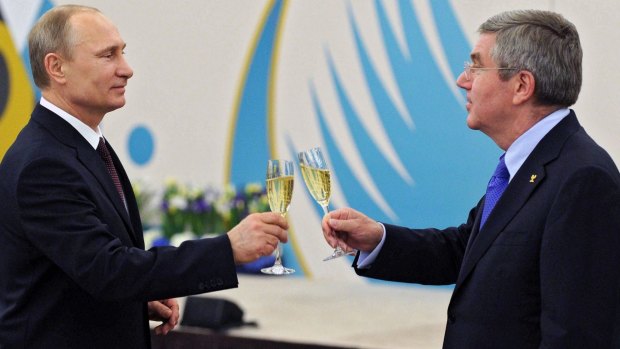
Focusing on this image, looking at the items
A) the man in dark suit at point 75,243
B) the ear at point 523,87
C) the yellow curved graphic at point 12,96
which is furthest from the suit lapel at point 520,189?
the yellow curved graphic at point 12,96

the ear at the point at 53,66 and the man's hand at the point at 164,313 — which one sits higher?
the ear at the point at 53,66

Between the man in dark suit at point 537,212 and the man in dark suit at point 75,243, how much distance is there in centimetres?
53

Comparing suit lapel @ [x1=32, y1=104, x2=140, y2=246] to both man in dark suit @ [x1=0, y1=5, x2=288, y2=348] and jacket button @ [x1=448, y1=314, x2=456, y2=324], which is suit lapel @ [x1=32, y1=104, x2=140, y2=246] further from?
jacket button @ [x1=448, y1=314, x2=456, y2=324]

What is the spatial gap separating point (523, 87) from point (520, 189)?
0.26 m

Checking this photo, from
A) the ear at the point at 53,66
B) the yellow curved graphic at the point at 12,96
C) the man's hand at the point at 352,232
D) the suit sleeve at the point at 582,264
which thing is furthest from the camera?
the yellow curved graphic at the point at 12,96

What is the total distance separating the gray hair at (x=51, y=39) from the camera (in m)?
2.41

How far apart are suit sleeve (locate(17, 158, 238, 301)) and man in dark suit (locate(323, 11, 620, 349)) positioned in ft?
2.04

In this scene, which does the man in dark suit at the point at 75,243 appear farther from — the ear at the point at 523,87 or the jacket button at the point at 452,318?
the ear at the point at 523,87

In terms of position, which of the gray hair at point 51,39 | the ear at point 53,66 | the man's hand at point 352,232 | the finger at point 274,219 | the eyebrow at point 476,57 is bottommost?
the man's hand at point 352,232

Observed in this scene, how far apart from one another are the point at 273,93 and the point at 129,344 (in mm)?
3252

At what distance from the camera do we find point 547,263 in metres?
1.99

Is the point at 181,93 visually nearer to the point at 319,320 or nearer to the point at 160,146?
the point at 160,146

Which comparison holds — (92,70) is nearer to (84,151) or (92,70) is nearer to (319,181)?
(84,151)

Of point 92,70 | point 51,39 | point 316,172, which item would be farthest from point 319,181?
point 51,39
